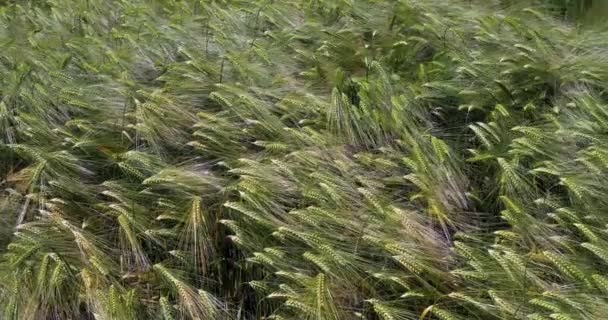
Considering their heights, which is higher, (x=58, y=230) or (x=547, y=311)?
(x=547, y=311)

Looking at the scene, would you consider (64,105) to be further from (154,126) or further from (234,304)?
(234,304)

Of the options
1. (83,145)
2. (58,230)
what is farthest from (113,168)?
(58,230)

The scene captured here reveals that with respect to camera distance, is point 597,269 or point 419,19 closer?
point 597,269

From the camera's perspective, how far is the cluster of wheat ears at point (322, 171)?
7.56ft

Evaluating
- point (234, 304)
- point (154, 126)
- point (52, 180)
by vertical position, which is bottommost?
point (234, 304)

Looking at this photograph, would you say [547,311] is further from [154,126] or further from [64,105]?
[64,105]

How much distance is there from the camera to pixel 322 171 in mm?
2678

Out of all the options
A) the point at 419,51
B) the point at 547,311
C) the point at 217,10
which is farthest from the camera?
the point at 217,10

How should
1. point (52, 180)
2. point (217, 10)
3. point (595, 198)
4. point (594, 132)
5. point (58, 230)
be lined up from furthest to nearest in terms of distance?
point (217, 10), point (52, 180), point (58, 230), point (594, 132), point (595, 198)

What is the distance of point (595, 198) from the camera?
231cm

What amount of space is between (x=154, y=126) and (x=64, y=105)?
0.61 m

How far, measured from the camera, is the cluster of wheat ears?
7.56 ft

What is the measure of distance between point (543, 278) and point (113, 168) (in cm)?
185

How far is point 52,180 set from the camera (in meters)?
3.03
